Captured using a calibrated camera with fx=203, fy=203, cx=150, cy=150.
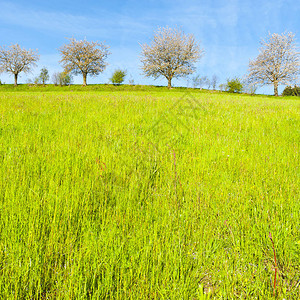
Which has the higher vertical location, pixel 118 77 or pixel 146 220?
pixel 118 77

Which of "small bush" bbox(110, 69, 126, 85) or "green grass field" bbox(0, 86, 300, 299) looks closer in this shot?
"green grass field" bbox(0, 86, 300, 299)

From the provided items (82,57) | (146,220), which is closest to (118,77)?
(82,57)

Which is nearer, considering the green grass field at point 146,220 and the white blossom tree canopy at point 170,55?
the green grass field at point 146,220

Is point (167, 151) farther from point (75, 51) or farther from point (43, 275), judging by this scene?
point (75, 51)

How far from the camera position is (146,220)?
2.01 m

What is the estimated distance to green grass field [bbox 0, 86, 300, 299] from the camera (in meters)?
1.47

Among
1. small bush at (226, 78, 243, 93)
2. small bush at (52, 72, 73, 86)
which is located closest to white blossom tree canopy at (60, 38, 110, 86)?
small bush at (52, 72, 73, 86)

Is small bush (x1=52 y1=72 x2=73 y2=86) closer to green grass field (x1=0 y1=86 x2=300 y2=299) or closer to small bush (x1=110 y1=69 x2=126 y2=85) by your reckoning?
small bush (x1=110 y1=69 x2=126 y2=85)

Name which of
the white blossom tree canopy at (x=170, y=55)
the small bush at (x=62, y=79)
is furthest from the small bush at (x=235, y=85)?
the small bush at (x=62, y=79)

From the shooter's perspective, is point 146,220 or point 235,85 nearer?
point 146,220

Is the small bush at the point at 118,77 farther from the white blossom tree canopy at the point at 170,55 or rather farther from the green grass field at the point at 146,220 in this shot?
the green grass field at the point at 146,220

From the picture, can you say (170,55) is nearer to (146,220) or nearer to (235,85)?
(235,85)

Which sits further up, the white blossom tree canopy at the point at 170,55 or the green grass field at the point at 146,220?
the white blossom tree canopy at the point at 170,55

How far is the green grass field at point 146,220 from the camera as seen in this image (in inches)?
57.9
